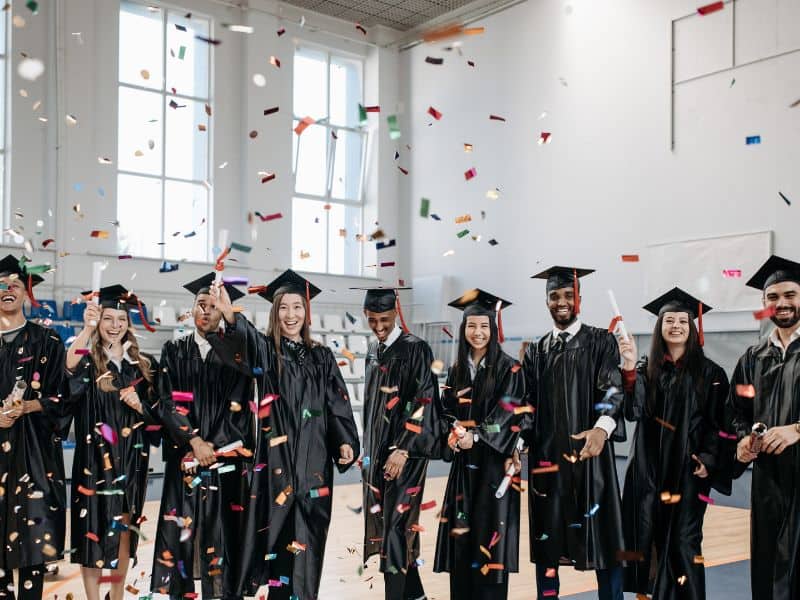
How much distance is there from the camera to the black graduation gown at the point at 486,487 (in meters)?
3.87

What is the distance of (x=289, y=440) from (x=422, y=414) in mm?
684

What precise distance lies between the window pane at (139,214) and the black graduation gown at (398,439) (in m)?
8.01

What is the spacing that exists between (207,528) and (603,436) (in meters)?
1.76

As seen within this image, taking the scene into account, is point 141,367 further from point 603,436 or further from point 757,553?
point 757,553

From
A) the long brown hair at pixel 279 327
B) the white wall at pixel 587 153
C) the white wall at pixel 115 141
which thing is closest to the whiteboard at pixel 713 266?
the white wall at pixel 587 153

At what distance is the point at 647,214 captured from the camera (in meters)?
10.3

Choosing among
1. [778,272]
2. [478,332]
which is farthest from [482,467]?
[778,272]

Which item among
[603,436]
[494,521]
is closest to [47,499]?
[494,521]

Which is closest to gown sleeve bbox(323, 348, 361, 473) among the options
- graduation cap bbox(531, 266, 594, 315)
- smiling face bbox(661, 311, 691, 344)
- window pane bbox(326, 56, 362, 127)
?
graduation cap bbox(531, 266, 594, 315)

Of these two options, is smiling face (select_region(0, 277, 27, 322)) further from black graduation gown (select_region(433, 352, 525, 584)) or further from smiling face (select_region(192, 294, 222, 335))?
black graduation gown (select_region(433, 352, 525, 584))

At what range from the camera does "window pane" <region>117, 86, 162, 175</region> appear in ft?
37.9

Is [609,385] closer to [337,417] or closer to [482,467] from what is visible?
[482,467]

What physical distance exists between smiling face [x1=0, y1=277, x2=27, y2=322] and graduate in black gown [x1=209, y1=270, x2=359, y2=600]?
990 millimetres

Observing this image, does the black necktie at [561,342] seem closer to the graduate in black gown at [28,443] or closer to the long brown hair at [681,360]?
the long brown hair at [681,360]
